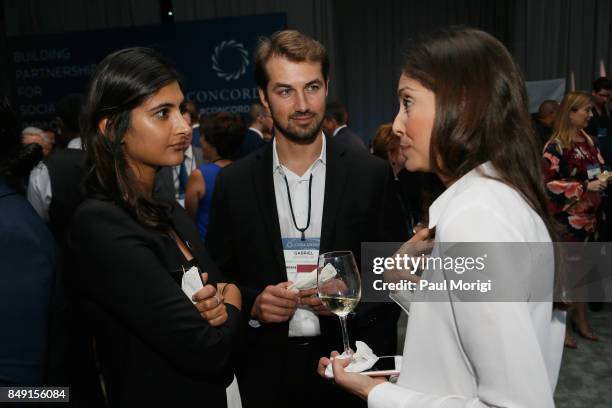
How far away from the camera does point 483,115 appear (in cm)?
93

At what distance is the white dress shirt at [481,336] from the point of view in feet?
2.61

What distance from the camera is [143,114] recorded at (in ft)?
4.35

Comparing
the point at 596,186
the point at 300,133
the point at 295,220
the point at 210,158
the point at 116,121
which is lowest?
the point at 596,186

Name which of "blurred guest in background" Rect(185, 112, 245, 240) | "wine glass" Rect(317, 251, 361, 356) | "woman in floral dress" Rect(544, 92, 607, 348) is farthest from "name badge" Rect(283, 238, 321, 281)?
"woman in floral dress" Rect(544, 92, 607, 348)

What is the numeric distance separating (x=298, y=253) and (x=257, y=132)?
354 cm

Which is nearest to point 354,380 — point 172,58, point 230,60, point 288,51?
point 288,51

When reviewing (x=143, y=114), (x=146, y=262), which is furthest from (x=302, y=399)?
(x=143, y=114)

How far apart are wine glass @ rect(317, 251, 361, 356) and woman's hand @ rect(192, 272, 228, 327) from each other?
0.86 ft

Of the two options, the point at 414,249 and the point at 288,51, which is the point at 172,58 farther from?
the point at 414,249

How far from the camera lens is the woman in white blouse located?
31.6 inches

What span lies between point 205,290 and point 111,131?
47 centimetres

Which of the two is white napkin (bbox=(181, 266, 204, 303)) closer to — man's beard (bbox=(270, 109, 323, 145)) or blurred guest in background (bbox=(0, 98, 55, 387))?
blurred guest in background (bbox=(0, 98, 55, 387))

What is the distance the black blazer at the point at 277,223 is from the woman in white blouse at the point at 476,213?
83cm

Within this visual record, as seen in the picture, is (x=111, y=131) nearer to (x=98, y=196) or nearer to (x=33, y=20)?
(x=98, y=196)
